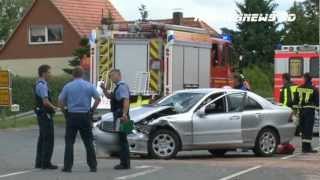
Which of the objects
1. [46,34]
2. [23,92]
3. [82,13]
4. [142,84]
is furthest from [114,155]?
[46,34]

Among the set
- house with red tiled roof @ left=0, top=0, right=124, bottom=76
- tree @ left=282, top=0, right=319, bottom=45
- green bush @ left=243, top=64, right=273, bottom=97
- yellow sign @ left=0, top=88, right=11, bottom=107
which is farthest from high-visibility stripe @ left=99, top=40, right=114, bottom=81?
tree @ left=282, top=0, right=319, bottom=45

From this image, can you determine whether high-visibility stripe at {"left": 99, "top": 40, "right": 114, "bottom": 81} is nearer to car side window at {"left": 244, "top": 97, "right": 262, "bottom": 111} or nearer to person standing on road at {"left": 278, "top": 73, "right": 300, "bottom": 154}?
person standing on road at {"left": 278, "top": 73, "right": 300, "bottom": 154}

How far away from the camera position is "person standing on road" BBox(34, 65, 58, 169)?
14039 mm

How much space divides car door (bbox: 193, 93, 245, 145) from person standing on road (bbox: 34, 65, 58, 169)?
10.9 ft

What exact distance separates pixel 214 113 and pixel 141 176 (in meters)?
3.86

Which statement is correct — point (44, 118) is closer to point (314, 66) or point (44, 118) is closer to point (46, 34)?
point (314, 66)

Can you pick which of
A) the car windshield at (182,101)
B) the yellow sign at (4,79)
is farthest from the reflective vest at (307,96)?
the yellow sign at (4,79)

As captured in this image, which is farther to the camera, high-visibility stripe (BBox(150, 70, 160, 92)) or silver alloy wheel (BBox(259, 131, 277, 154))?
high-visibility stripe (BBox(150, 70, 160, 92))

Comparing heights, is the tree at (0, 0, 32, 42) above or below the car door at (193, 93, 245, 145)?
above

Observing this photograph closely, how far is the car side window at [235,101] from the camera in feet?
55.5

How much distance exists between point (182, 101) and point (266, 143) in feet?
6.60

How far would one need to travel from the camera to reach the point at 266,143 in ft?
56.4

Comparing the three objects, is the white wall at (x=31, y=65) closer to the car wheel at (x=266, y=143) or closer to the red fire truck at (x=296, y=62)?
the red fire truck at (x=296, y=62)

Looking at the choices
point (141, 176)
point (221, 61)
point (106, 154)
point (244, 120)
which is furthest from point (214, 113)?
point (221, 61)
